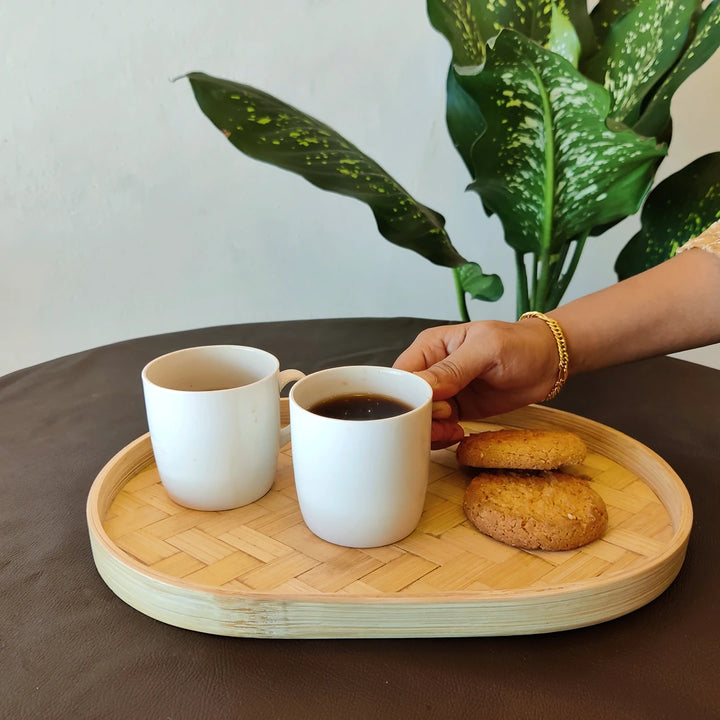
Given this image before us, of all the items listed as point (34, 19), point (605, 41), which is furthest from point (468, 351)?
point (34, 19)

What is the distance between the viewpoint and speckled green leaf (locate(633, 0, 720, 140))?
1.19m

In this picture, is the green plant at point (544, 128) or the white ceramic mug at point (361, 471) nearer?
the white ceramic mug at point (361, 471)

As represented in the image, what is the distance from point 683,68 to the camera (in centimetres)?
124

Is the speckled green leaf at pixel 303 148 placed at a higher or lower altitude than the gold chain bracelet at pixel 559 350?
higher

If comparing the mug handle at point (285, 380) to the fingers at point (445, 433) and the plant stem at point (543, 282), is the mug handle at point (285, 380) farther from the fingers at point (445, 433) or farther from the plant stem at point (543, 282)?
the plant stem at point (543, 282)

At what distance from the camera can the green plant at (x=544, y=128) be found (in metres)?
1.11

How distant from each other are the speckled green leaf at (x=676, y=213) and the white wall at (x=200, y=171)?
71cm

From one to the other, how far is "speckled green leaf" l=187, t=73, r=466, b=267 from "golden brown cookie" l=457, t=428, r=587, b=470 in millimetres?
500

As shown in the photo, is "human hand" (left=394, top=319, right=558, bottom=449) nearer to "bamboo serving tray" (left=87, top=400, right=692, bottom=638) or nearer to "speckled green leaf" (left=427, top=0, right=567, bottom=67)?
"bamboo serving tray" (left=87, top=400, right=692, bottom=638)

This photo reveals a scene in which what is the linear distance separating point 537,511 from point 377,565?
16cm

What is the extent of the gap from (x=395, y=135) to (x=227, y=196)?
472 millimetres

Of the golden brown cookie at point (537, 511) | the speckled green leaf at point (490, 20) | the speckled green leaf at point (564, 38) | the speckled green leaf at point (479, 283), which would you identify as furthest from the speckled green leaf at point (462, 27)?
the golden brown cookie at point (537, 511)

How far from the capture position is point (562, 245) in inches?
53.7

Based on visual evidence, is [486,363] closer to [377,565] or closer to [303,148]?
[377,565]
